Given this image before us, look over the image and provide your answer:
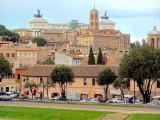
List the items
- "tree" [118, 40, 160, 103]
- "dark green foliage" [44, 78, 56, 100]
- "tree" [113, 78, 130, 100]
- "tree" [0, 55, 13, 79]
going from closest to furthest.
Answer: "tree" [118, 40, 160, 103]
"tree" [113, 78, 130, 100]
"dark green foliage" [44, 78, 56, 100]
"tree" [0, 55, 13, 79]

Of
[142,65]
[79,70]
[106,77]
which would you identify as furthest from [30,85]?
[142,65]

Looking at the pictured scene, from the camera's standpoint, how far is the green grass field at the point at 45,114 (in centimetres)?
4792

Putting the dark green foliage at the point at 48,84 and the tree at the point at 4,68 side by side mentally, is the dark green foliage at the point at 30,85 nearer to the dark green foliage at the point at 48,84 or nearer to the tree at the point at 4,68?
the dark green foliage at the point at 48,84

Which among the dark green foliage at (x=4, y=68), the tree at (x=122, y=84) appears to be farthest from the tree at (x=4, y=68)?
the tree at (x=122, y=84)

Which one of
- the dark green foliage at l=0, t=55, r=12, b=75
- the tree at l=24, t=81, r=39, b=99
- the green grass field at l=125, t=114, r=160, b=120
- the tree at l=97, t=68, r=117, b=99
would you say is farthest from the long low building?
the green grass field at l=125, t=114, r=160, b=120

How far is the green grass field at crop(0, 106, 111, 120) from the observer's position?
4792 centimetres

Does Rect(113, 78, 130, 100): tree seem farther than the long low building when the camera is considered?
No

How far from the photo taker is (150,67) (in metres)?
65.7

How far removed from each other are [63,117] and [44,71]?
40824 millimetres

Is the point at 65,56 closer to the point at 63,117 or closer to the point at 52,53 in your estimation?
the point at 52,53

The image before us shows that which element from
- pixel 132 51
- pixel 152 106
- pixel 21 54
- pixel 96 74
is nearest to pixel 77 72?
pixel 96 74

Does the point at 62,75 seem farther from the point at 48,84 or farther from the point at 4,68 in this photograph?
the point at 4,68

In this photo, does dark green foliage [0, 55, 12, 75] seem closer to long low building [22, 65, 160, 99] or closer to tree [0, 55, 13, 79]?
tree [0, 55, 13, 79]

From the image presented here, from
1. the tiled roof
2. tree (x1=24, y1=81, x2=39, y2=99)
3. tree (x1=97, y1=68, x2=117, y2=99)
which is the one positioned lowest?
tree (x1=24, y1=81, x2=39, y2=99)
